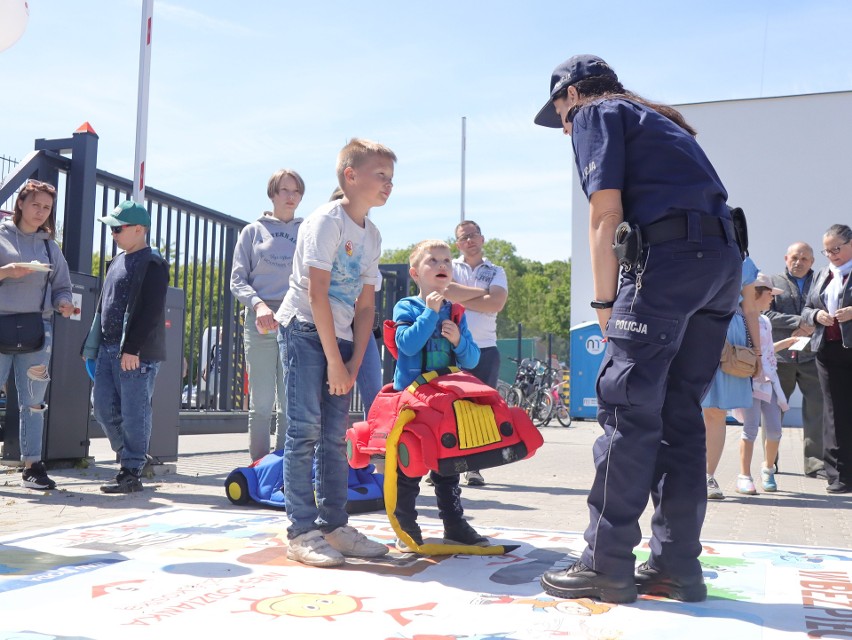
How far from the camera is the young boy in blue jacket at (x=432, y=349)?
3.89m

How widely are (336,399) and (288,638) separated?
1.42 meters

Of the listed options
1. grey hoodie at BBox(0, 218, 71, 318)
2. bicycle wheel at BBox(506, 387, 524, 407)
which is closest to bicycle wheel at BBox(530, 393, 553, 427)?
bicycle wheel at BBox(506, 387, 524, 407)

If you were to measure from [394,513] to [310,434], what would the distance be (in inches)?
19.9

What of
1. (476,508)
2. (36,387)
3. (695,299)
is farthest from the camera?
(36,387)

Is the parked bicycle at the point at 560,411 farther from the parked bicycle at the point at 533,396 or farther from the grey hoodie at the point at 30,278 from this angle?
the grey hoodie at the point at 30,278

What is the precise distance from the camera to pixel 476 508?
5.39 m

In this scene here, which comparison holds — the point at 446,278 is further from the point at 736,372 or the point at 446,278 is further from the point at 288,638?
the point at 736,372

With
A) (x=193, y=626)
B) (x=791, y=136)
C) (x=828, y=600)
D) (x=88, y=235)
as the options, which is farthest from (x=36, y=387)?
(x=791, y=136)

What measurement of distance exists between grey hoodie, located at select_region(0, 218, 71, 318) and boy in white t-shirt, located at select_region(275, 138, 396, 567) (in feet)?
9.26

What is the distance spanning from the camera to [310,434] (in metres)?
3.72

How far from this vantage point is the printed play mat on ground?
103 inches

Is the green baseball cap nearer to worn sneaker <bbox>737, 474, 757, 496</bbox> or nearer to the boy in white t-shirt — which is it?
the boy in white t-shirt

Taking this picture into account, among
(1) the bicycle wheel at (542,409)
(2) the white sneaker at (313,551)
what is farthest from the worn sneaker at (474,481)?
(1) the bicycle wheel at (542,409)

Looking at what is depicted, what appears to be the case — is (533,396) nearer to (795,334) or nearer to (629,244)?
(795,334)
